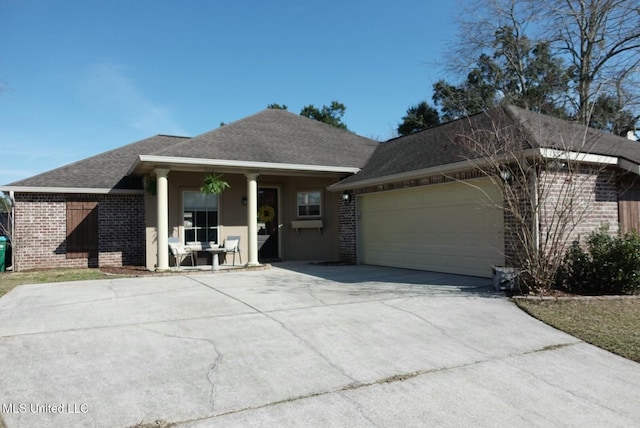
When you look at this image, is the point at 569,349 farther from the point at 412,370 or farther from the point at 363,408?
the point at 363,408

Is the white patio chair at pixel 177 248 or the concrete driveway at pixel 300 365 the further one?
the white patio chair at pixel 177 248

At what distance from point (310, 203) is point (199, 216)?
11.9 ft

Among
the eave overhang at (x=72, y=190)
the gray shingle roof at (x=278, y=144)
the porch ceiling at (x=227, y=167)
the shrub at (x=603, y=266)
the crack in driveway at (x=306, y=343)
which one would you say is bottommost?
the crack in driveway at (x=306, y=343)

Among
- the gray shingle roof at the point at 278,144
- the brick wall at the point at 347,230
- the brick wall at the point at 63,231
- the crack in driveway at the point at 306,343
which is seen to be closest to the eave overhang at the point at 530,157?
the brick wall at the point at 347,230

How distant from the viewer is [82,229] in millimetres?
13289

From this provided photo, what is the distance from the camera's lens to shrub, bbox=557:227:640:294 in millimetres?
7258

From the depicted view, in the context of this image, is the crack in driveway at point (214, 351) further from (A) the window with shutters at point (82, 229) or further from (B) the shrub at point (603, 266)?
(A) the window with shutters at point (82, 229)

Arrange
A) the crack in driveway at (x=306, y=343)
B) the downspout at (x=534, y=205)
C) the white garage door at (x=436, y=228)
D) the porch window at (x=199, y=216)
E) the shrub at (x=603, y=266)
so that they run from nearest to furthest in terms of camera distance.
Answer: the crack in driveway at (x=306, y=343)
the shrub at (x=603, y=266)
the downspout at (x=534, y=205)
the white garage door at (x=436, y=228)
the porch window at (x=199, y=216)

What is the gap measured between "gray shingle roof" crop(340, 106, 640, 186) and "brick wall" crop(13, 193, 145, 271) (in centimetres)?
676

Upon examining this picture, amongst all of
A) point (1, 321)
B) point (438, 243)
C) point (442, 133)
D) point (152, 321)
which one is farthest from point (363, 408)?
point (442, 133)

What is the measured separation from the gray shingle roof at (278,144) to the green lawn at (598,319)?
291 inches

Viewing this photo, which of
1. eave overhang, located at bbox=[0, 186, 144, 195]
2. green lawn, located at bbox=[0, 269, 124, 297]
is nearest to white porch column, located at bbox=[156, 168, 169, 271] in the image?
green lawn, located at bbox=[0, 269, 124, 297]

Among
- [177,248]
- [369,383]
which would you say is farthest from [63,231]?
[369,383]

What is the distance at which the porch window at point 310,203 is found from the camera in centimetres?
1430
